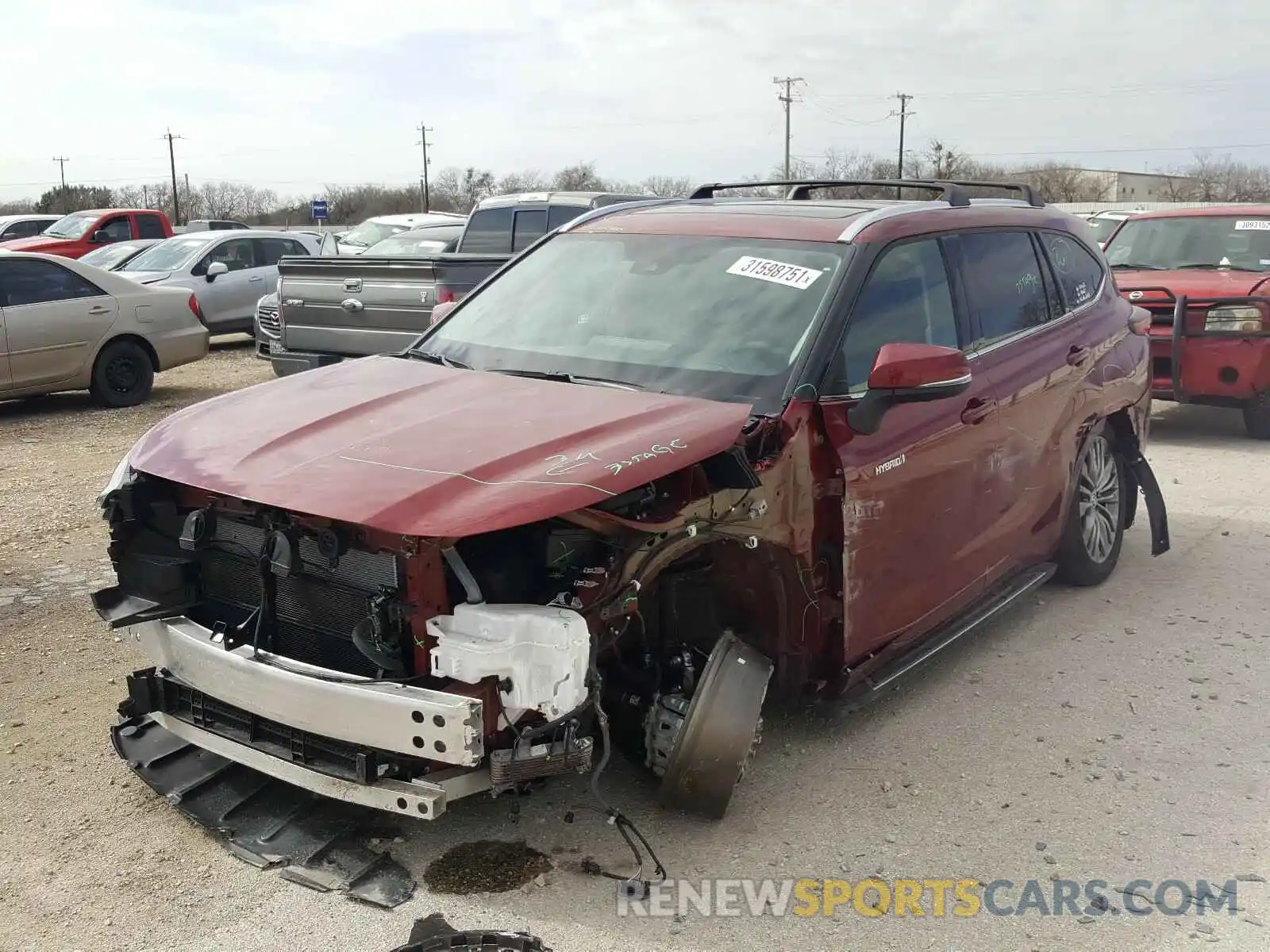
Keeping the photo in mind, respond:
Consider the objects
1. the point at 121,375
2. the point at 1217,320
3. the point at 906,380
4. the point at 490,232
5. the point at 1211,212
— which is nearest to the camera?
the point at 906,380

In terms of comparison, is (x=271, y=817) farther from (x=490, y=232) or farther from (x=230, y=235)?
(x=230, y=235)

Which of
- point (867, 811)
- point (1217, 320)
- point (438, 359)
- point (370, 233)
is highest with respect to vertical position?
point (370, 233)

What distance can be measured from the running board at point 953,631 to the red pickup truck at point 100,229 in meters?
18.4

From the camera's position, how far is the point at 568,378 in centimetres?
412

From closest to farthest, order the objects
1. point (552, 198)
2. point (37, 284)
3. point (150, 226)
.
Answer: point (37, 284) → point (552, 198) → point (150, 226)

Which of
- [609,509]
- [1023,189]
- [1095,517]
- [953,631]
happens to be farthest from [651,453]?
[1023,189]

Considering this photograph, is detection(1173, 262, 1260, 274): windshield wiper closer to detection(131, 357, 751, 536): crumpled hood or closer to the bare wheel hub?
detection(131, 357, 751, 536): crumpled hood

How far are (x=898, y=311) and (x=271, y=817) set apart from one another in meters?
2.74

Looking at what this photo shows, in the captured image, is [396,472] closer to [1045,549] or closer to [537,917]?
[537,917]

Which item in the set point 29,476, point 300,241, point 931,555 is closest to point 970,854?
point 931,555

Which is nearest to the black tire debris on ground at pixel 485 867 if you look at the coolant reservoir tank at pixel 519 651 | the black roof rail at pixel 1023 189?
the coolant reservoir tank at pixel 519 651

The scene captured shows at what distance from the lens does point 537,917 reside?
3.16 meters

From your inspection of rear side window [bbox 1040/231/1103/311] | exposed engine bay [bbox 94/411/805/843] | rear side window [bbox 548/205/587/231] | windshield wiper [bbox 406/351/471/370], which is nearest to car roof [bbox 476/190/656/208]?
rear side window [bbox 548/205/587/231]

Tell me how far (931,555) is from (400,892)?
2207 millimetres
